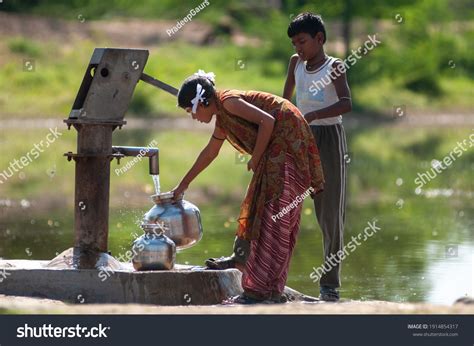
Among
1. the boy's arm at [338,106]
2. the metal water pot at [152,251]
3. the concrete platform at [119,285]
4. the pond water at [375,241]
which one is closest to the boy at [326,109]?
the boy's arm at [338,106]

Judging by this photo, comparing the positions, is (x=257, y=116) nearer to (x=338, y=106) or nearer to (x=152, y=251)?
(x=338, y=106)

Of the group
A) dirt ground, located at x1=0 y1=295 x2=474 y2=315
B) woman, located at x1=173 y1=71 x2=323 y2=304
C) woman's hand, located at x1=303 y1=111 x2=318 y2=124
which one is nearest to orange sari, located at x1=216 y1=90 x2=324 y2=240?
woman, located at x1=173 y1=71 x2=323 y2=304

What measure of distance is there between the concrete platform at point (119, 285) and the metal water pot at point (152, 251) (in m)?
0.09

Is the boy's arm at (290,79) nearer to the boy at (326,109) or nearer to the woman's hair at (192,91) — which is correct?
the boy at (326,109)

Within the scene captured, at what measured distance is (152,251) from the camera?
311 inches

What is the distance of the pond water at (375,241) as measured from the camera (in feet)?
31.7

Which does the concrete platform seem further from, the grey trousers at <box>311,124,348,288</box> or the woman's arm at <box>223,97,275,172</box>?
the woman's arm at <box>223,97,275,172</box>

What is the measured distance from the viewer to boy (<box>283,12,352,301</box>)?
816 centimetres

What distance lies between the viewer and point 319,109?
27.1 ft

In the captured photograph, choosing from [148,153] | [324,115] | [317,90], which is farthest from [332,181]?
[148,153]

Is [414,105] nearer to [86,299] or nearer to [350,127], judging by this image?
[350,127]

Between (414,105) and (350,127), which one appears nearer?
(350,127)
